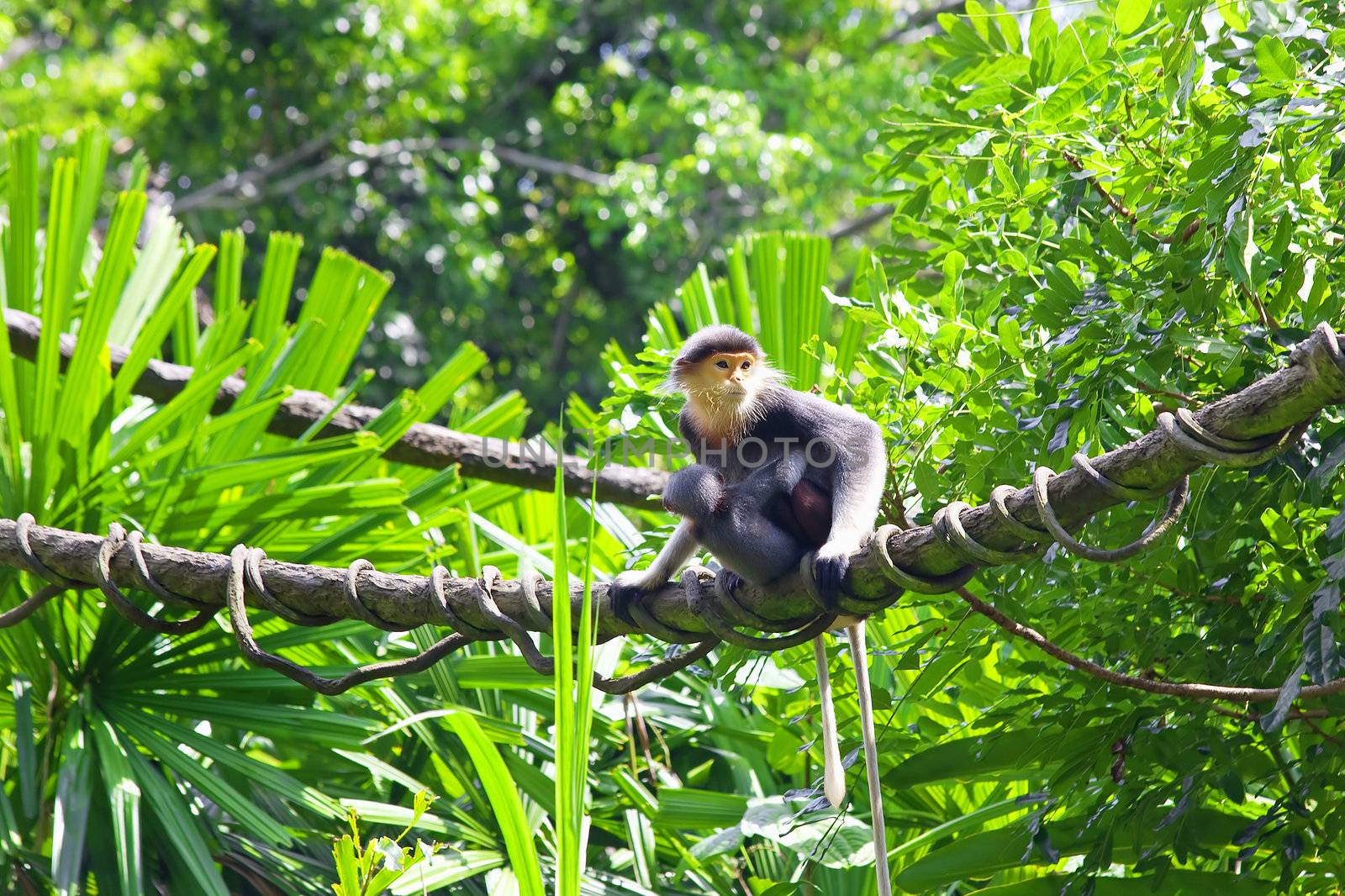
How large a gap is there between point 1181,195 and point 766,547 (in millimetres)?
794

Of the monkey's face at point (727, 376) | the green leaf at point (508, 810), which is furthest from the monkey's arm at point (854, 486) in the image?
the green leaf at point (508, 810)

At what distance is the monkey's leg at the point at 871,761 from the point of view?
64.6 inches

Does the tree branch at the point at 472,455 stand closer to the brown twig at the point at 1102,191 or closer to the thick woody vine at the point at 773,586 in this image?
the thick woody vine at the point at 773,586

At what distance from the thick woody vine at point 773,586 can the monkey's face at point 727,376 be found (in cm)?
35

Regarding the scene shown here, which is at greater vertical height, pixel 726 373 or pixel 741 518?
pixel 726 373

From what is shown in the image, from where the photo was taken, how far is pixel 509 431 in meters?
3.41

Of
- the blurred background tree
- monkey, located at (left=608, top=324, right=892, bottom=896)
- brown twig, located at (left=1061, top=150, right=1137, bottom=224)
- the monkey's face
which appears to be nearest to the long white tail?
monkey, located at (left=608, top=324, right=892, bottom=896)

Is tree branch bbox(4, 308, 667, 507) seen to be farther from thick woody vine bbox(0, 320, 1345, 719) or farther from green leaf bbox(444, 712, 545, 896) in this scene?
green leaf bbox(444, 712, 545, 896)

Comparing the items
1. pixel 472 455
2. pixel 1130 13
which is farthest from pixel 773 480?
pixel 472 455

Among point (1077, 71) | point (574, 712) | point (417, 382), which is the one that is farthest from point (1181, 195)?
point (417, 382)

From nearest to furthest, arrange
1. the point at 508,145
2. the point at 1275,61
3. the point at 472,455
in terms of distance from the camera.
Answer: the point at 1275,61 → the point at 472,455 → the point at 508,145

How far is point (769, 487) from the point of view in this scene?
1981 mm

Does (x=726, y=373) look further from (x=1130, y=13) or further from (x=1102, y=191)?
(x=1130, y=13)

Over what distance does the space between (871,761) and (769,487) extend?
0.47 meters
